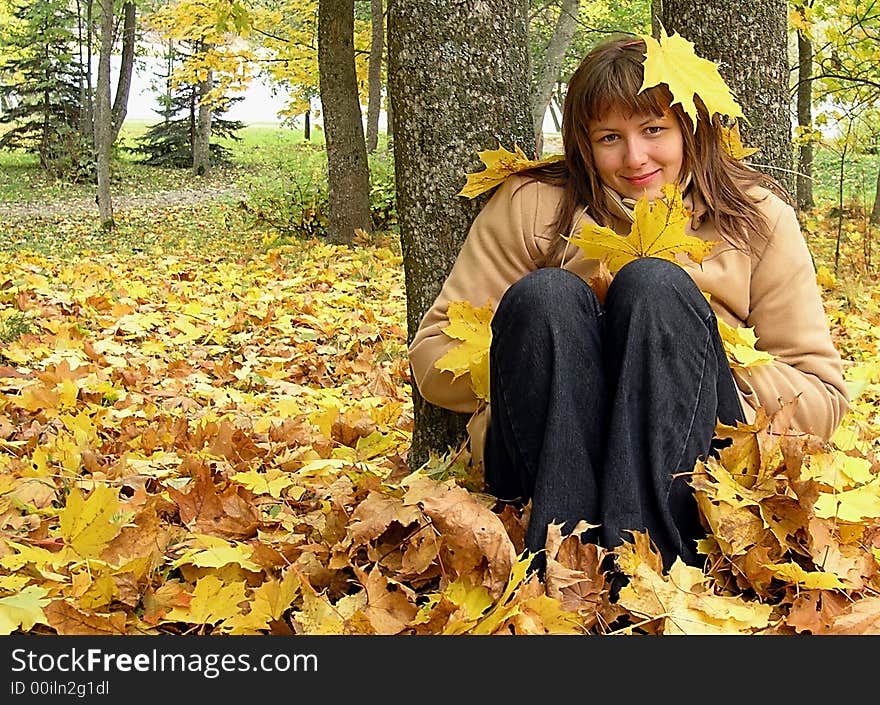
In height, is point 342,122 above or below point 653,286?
above

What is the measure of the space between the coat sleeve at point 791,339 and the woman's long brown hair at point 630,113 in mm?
67

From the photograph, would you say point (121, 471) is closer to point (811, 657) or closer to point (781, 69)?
point (811, 657)

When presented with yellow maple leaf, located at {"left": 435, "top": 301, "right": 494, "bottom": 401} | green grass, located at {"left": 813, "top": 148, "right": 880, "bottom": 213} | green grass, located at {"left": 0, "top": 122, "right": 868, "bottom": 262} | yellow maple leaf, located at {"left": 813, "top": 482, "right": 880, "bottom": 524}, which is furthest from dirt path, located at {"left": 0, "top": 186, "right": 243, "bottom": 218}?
yellow maple leaf, located at {"left": 813, "top": 482, "right": 880, "bottom": 524}

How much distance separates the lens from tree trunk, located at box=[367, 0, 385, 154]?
10.9m

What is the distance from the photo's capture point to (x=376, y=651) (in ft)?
5.30

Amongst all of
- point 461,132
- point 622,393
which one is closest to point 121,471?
point 461,132

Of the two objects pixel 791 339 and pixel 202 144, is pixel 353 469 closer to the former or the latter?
pixel 791 339

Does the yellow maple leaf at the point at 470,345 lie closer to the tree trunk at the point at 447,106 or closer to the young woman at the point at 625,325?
the young woman at the point at 625,325

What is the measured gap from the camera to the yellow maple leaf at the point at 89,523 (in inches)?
73.1

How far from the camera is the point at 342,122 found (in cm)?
805

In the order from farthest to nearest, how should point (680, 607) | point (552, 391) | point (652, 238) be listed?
point (652, 238) → point (552, 391) → point (680, 607)

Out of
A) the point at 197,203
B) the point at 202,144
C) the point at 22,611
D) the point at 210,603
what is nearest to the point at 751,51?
the point at 210,603

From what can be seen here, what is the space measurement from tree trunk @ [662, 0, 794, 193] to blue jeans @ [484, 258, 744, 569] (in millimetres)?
1376

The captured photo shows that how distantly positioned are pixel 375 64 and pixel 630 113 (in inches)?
417
